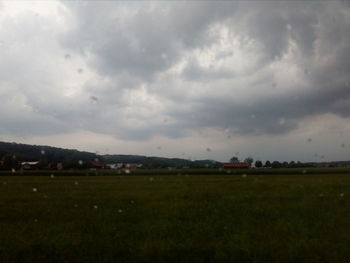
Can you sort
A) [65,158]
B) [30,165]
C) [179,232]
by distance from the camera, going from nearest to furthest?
[179,232] → [65,158] → [30,165]

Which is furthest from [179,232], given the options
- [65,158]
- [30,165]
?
[30,165]

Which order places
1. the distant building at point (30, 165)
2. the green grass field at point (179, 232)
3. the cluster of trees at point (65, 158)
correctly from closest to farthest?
the green grass field at point (179, 232) → the cluster of trees at point (65, 158) → the distant building at point (30, 165)

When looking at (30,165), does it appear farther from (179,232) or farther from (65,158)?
(179,232)

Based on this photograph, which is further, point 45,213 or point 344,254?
point 45,213

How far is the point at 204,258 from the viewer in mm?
6047

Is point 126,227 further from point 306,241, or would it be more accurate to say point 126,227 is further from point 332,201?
point 332,201

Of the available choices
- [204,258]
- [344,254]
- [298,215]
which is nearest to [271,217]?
[298,215]

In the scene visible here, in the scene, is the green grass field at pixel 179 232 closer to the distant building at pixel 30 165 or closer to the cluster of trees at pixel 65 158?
the cluster of trees at pixel 65 158

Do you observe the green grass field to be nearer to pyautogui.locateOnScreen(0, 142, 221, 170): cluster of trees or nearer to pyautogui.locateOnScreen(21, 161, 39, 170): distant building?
pyautogui.locateOnScreen(0, 142, 221, 170): cluster of trees

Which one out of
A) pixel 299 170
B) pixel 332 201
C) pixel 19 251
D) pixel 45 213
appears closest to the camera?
pixel 19 251

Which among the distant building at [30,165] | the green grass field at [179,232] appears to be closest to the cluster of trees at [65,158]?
the distant building at [30,165]

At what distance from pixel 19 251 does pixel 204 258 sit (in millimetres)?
3197

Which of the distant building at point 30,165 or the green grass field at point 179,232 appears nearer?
the green grass field at point 179,232

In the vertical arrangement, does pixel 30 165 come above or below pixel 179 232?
above
